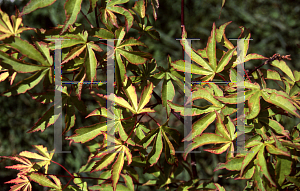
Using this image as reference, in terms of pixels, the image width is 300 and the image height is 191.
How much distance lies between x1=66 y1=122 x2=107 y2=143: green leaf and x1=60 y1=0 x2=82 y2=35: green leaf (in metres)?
0.30

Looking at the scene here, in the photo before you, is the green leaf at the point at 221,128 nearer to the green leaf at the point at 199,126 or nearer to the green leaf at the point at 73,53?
the green leaf at the point at 199,126

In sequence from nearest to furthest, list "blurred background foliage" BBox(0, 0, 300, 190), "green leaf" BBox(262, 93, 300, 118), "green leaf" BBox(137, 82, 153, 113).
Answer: "green leaf" BBox(262, 93, 300, 118), "green leaf" BBox(137, 82, 153, 113), "blurred background foliage" BBox(0, 0, 300, 190)

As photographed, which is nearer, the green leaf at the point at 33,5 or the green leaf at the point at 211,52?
the green leaf at the point at 33,5

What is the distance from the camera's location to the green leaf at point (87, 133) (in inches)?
28.3

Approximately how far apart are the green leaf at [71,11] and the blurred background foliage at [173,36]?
4.52ft

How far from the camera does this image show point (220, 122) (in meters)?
0.67

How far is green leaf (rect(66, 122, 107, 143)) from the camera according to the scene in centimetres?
72

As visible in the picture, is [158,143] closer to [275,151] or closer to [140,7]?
[275,151]

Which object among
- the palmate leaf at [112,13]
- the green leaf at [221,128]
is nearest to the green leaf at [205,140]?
the green leaf at [221,128]

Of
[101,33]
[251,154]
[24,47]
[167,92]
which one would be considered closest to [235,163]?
[251,154]

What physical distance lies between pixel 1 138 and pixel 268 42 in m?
2.49

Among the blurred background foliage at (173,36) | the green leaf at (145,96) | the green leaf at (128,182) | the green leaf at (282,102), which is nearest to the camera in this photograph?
the green leaf at (282,102)

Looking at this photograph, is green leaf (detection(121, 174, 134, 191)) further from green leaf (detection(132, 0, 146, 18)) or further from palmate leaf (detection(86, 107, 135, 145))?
green leaf (detection(132, 0, 146, 18))
